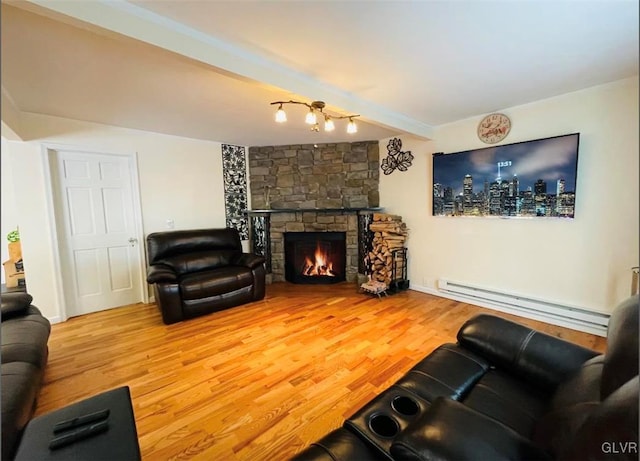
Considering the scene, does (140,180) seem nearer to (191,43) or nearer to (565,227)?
(191,43)

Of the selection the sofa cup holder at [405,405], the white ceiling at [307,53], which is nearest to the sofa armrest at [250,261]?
the white ceiling at [307,53]

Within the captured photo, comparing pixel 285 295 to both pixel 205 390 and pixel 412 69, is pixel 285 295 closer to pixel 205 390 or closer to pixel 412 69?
pixel 205 390

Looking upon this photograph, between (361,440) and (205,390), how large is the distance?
4.35ft

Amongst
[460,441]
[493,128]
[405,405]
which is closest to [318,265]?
[493,128]

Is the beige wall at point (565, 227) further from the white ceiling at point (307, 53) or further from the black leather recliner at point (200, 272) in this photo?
the black leather recliner at point (200, 272)

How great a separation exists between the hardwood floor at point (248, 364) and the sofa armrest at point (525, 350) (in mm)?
712

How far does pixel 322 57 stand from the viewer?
185 centimetres

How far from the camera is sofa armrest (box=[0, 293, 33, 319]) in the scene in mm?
2045

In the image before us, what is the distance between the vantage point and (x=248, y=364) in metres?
2.19

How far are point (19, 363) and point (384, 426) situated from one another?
6.67 feet

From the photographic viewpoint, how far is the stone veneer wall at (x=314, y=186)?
4211 millimetres

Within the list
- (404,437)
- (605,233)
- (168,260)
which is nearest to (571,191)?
(605,233)

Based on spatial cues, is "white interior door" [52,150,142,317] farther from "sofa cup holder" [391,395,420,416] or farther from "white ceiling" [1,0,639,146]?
"sofa cup holder" [391,395,420,416]

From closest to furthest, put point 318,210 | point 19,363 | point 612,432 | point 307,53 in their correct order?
point 612,432
point 19,363
point 307,53
point 318,210
